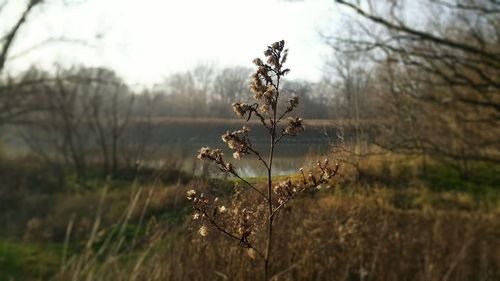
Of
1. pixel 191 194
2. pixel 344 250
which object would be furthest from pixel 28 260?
pixel 191 194

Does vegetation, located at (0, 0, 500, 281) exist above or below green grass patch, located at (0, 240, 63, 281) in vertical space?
above

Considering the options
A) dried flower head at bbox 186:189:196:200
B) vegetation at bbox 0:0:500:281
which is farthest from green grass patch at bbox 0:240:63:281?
dried flower head at bbox 186:189:196:200

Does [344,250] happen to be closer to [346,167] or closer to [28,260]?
[346,167]

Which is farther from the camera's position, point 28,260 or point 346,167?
point 28,260

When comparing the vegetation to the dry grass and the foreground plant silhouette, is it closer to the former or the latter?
the dry grass

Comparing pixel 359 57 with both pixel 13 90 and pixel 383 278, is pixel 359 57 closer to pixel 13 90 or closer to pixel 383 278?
pixel 383 278

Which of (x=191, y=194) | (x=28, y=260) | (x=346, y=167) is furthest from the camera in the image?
(x=28, y=260)

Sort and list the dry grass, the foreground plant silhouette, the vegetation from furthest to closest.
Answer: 1. the vegetation
2. the dry grass
3. the foreground plant silhouette

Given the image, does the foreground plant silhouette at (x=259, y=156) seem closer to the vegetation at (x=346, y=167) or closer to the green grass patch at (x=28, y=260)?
the vegetation at (x=346, y=167)

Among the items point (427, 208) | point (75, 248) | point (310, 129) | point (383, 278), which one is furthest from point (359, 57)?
point (310, 129)

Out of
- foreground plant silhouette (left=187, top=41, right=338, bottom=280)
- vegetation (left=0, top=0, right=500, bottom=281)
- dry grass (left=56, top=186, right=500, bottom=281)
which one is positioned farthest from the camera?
vegetation (left=0, top=0, right=500, bottom=281)

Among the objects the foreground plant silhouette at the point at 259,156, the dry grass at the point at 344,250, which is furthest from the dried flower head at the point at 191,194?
the dry grass at the point at 344,250

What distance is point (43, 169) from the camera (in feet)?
34.3

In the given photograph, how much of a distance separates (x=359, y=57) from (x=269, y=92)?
32.2 feet
